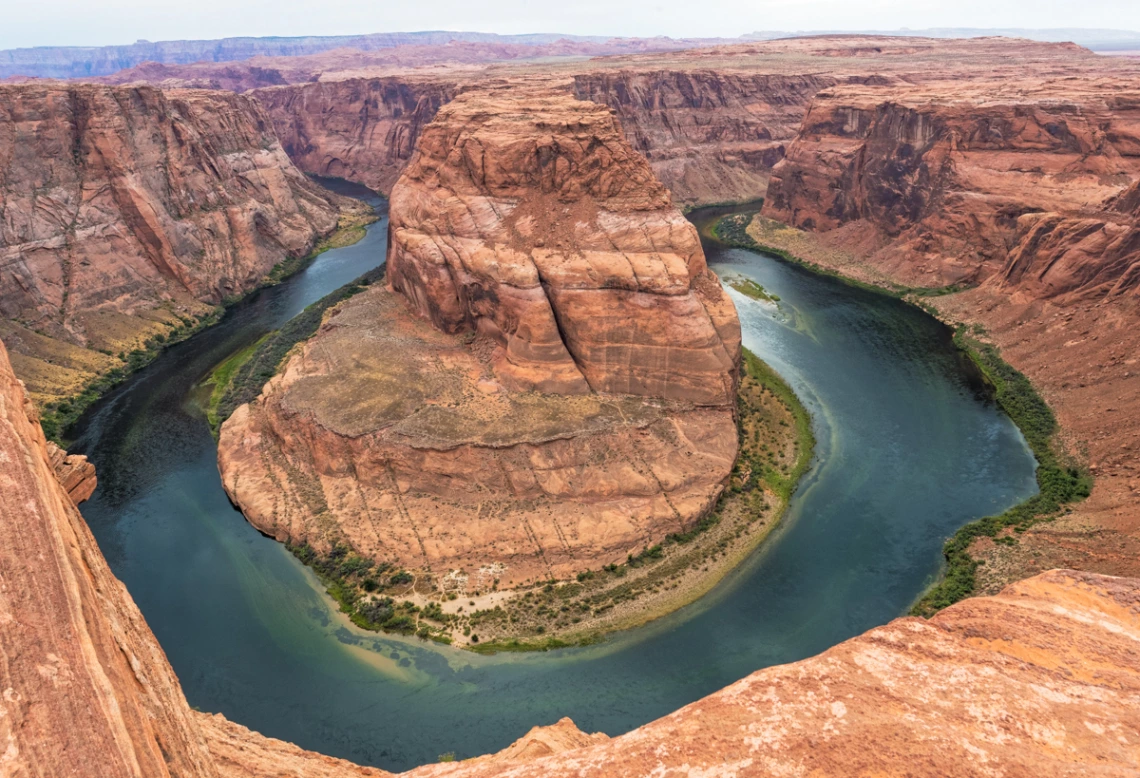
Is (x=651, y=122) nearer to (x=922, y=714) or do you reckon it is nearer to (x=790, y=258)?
(x=790, y=258)

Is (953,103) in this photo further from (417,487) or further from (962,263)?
(417,487)

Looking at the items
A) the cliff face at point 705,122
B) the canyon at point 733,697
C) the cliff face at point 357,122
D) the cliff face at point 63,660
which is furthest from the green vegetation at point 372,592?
the cliff face at point 357,122

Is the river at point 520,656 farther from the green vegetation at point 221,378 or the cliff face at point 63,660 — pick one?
the cliff face at point 63,660

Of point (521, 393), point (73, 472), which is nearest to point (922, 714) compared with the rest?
point (73, 472)

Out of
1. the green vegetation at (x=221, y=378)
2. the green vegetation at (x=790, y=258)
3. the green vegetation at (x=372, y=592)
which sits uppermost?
the green vegetation at (x=790, y=258)

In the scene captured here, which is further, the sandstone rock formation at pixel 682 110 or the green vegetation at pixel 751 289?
the sandstone rock formation at pixel 682 110

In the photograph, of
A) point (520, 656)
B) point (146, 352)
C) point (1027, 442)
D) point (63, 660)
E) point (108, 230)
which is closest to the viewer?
point (63, 660)

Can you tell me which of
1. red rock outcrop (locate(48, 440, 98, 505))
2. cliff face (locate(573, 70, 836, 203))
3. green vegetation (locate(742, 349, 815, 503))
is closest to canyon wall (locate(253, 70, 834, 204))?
cliff face (locate(573, 70, 836, 203))

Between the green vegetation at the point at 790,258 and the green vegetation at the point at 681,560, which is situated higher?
the green vegetation at the point at 790,258
